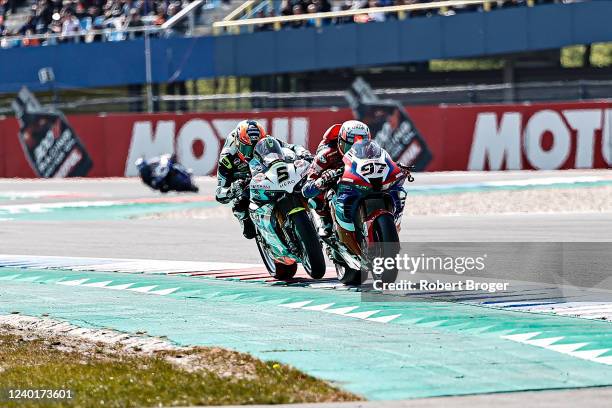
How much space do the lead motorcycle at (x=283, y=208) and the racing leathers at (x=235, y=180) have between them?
1.05 feet

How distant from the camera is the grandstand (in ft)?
115

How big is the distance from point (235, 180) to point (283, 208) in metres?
0.83

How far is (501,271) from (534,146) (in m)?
17.3

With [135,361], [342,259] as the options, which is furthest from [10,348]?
Answer: [342,259]

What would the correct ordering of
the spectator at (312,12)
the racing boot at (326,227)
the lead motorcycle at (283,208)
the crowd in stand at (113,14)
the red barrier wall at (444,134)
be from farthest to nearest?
the spectator at (312,12)
the crowd in stand at (113,14)
the red barrier wall at (444,134)
the lead motorcycle at (283,208)
the racing boot at (326,227)

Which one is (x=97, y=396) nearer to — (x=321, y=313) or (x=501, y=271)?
(x=321, y=313)

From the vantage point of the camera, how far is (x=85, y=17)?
41844mm

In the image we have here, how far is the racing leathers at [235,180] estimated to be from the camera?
13.1m

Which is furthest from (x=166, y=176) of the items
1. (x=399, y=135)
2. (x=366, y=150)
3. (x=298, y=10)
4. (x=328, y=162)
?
(x=366, y=150)

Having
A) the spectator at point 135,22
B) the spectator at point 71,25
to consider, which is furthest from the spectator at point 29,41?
the spectator at point 135,22

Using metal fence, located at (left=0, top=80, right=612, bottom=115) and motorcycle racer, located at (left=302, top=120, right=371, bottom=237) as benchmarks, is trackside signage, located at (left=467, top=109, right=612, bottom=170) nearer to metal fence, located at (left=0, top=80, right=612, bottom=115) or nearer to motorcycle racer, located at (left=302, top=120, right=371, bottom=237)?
metal fence, located at (left=0, top=80, right=612, bottom=115)

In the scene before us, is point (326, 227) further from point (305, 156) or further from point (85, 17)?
point (85, 17)

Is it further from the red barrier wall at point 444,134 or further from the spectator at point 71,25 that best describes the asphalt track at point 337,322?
the spectator at point 71,25

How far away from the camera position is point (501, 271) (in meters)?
12.4
